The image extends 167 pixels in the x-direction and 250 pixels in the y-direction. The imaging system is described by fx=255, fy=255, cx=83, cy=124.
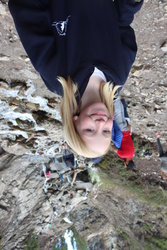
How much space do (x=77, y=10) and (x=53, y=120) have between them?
267 centimetres

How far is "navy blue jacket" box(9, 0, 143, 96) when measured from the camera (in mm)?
1691

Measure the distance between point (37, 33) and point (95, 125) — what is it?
0.75 metres

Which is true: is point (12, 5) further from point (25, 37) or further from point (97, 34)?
point (97, 34)

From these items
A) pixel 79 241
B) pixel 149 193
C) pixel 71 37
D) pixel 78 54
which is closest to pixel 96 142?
pixel 78 54

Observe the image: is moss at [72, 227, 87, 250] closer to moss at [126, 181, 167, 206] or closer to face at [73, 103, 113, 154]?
moss at [126, 181, 167, 206]

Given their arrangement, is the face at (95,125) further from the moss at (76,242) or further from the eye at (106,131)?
the moss at (76,242)

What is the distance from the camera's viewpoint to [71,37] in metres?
1.73

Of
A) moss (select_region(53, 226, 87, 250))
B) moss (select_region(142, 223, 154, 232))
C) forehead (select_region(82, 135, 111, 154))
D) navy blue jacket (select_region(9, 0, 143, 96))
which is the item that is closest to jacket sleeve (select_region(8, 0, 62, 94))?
navy blue jacket (select_region(9, 0, 143, 96))

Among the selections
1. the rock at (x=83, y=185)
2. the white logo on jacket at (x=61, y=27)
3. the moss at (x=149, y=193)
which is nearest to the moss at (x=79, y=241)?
the rock at (x=83, y=185)

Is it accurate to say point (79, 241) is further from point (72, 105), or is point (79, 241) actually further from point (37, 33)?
point (37, 33)

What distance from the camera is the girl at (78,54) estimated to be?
1.69m

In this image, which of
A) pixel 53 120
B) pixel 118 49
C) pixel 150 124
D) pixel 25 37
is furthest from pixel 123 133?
pixel 25 37

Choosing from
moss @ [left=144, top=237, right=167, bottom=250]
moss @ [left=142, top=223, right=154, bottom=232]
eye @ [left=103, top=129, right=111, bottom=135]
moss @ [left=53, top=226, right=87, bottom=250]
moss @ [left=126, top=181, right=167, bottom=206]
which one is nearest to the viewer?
eye @ [left=103, top=129, right=111, bottom=135]

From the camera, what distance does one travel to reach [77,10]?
1763 mm
